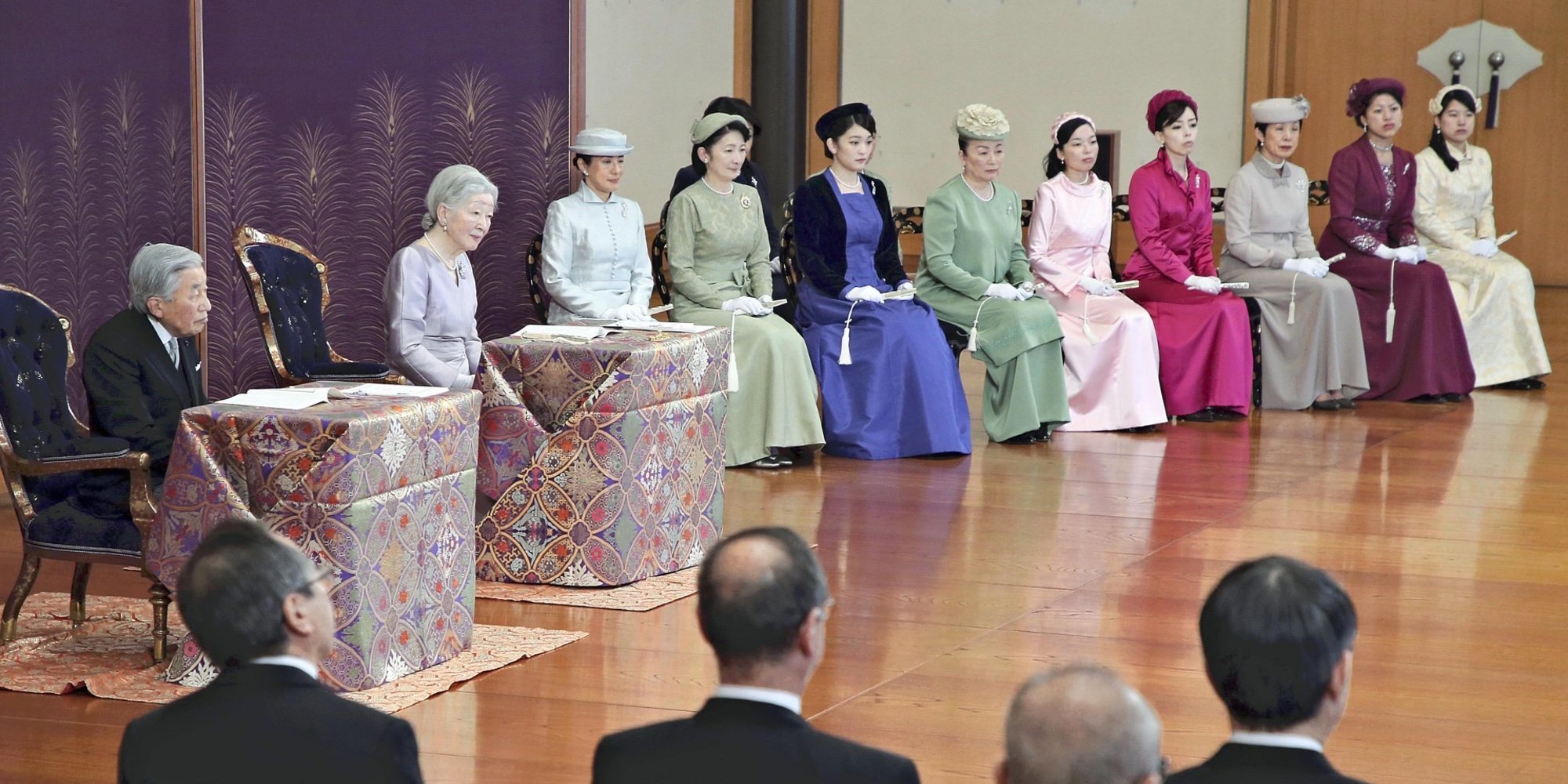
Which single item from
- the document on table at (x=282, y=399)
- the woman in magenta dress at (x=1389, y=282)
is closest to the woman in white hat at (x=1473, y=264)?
the woman in magenta dress at (x=1389, y=282)

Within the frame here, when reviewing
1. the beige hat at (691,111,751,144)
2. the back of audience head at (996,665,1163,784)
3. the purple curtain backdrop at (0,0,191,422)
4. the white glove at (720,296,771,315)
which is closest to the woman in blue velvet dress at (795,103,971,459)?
the white glove at (720,296,771,315)

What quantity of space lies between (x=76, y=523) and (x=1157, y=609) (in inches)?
95.2

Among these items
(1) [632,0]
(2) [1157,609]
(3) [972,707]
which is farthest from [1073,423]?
(3) [972,707]

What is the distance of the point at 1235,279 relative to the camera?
7.71 metres

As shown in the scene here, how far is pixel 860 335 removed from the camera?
21.7 ft

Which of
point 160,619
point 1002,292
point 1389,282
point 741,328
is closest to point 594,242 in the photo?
point 741,328

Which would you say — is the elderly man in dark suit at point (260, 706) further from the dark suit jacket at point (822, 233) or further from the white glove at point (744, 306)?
the dark suit jacket at point (822, 233)

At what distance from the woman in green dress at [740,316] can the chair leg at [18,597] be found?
272 cm

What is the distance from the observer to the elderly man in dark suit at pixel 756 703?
1.77 meters

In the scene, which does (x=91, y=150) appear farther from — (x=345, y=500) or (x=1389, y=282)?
(x=1389, y=282)

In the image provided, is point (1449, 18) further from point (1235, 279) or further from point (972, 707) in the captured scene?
point (972, 707)

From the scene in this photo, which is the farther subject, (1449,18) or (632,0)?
(1449,18)

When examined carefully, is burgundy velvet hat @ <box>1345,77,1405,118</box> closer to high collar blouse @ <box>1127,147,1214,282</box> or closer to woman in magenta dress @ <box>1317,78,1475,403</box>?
woman in magenta dress @ <box>1317,78,1475,403</box>

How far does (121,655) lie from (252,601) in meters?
2.20
